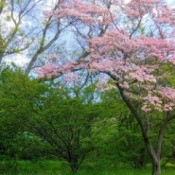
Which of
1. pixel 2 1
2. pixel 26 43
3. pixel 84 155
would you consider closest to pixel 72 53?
pixel 26 43

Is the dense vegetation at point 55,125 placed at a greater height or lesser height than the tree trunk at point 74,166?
greater

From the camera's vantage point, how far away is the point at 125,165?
63.1ft

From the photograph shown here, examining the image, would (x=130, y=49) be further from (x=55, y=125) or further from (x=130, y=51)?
(x=55, y=125)

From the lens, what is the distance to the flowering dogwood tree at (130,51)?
1159 cm

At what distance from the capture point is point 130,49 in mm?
11688

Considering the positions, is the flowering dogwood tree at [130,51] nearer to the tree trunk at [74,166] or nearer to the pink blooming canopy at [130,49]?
the pink blooming canopy at [130,49]

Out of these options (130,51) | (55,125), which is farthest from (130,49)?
(55,125)

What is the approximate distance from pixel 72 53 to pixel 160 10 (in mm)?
8712

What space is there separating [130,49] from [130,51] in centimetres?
15

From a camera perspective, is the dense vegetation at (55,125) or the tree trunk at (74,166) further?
the tree trunk at (74,166)

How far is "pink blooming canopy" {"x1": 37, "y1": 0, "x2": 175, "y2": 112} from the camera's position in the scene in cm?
1158

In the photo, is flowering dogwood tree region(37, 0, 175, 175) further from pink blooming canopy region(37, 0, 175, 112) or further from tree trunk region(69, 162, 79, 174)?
tree trunk region(69, 162, 79, 174)

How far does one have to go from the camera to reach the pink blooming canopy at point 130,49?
38.0ft

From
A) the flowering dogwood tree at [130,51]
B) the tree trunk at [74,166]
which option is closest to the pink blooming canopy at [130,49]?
the flowering dogwood tree at [130,51]
